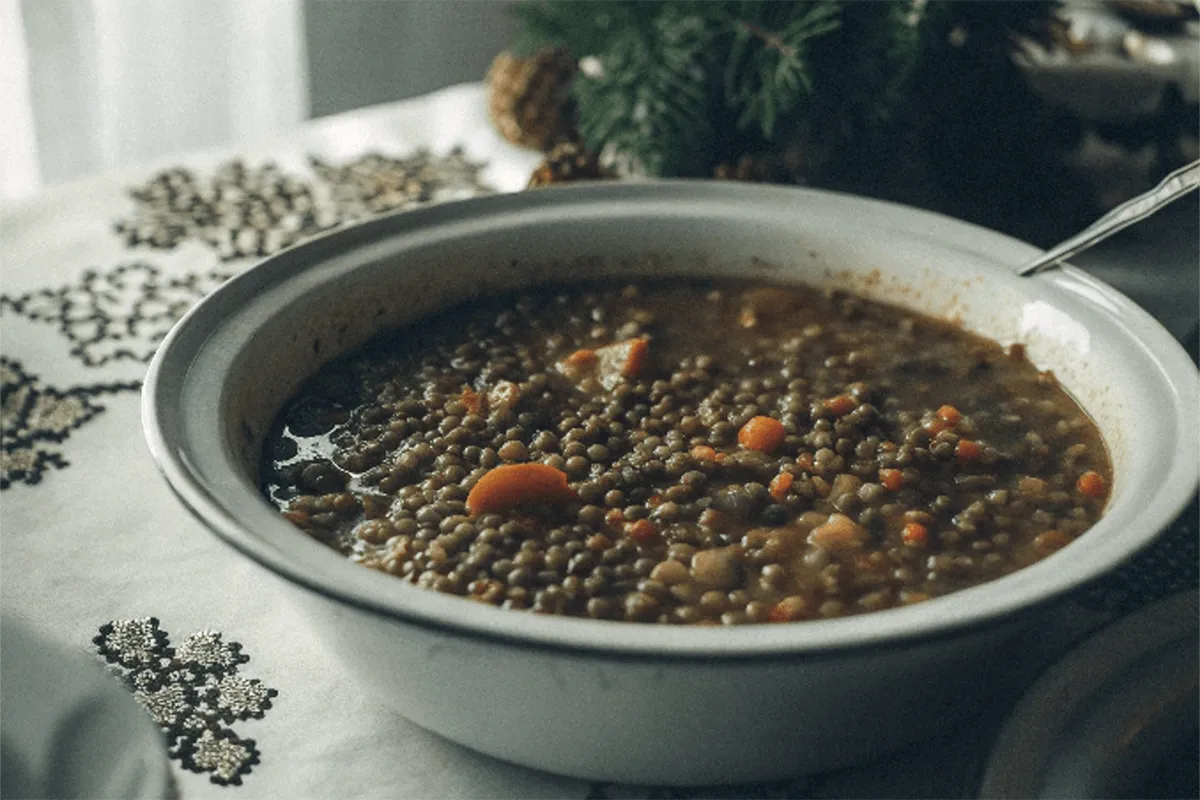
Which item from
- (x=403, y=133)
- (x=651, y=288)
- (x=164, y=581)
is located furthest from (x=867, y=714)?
(x=403, y=133)

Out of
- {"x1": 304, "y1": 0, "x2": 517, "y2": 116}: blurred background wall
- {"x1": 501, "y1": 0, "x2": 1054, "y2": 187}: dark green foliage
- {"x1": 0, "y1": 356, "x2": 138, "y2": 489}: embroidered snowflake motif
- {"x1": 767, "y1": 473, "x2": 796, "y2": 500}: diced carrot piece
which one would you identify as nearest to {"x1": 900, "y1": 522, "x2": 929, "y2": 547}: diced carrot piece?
{"x1": 767, "y1": 473, "x2": 796, "y2": 500}: diced carrot piece

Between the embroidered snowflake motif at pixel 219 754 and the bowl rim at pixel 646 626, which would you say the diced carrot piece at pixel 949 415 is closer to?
the bowl rim at pixel 646 626

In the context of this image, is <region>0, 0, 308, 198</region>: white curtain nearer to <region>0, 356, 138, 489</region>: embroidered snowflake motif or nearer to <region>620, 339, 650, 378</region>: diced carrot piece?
<region>0, 356, 138, 489</region>: embroidered snowflake motif

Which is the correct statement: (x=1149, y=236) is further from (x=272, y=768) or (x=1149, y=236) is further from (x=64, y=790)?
(x=64, y=790)

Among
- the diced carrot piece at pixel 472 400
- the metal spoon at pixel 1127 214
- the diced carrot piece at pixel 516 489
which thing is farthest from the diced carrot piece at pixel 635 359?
the metal spoon at pixel 1127 214

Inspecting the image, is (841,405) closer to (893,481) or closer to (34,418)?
(893,481)

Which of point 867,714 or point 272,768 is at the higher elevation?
point 867,714

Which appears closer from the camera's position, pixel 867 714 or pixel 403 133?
pixel 867 714
